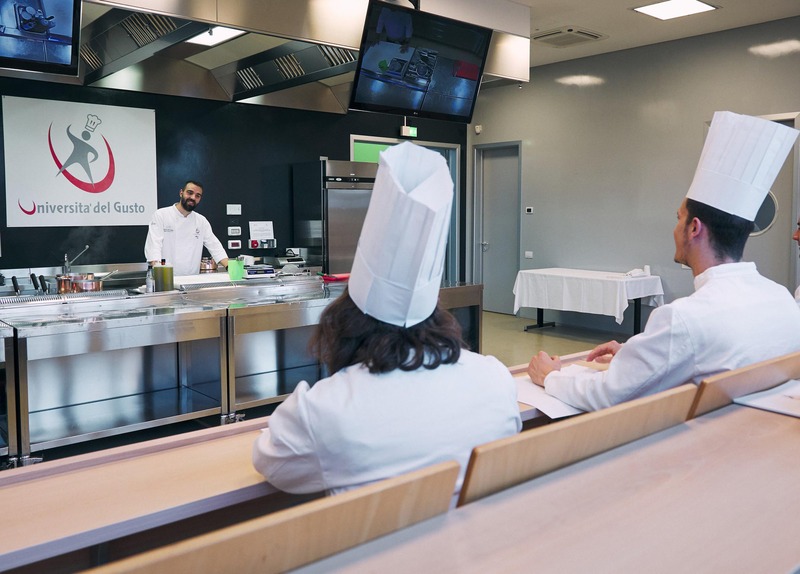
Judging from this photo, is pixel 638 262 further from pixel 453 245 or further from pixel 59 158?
pixel 59 158

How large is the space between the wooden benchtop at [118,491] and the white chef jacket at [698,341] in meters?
0.96

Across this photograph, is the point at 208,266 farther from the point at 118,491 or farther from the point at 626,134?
the point at 118,491

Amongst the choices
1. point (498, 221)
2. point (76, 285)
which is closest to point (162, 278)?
point (76, 285)

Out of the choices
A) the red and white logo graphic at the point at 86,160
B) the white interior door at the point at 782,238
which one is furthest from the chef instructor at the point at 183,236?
the white interior door at the point at 782,238

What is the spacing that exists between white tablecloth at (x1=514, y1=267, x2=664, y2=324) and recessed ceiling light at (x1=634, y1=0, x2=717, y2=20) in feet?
8.03

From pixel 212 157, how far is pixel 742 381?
582 cm

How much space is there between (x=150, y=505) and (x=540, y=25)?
20.0ft

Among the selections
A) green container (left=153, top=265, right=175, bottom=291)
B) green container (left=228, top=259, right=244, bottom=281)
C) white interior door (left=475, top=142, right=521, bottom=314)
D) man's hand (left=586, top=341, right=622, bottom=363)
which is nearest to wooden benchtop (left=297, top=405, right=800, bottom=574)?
man's hand (left=586, top=341, right=622, bottom=363)

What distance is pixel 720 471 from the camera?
149cm

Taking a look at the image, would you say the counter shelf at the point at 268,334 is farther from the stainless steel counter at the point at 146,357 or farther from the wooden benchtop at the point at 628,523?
the wooden benchtop at the point at 628,523

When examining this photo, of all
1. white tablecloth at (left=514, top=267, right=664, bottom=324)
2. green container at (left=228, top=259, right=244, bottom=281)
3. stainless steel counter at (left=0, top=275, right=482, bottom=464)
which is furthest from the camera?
white tablecloth at (left=514, top=267, right=664, bottom=324)

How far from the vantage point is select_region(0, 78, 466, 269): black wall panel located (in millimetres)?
5934

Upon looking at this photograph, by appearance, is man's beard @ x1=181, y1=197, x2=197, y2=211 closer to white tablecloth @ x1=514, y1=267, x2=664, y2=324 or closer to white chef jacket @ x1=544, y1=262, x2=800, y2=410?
white tablecloth @ x1=514, y1=267, x2=664, y2=324

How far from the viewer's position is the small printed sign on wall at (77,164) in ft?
18.9
